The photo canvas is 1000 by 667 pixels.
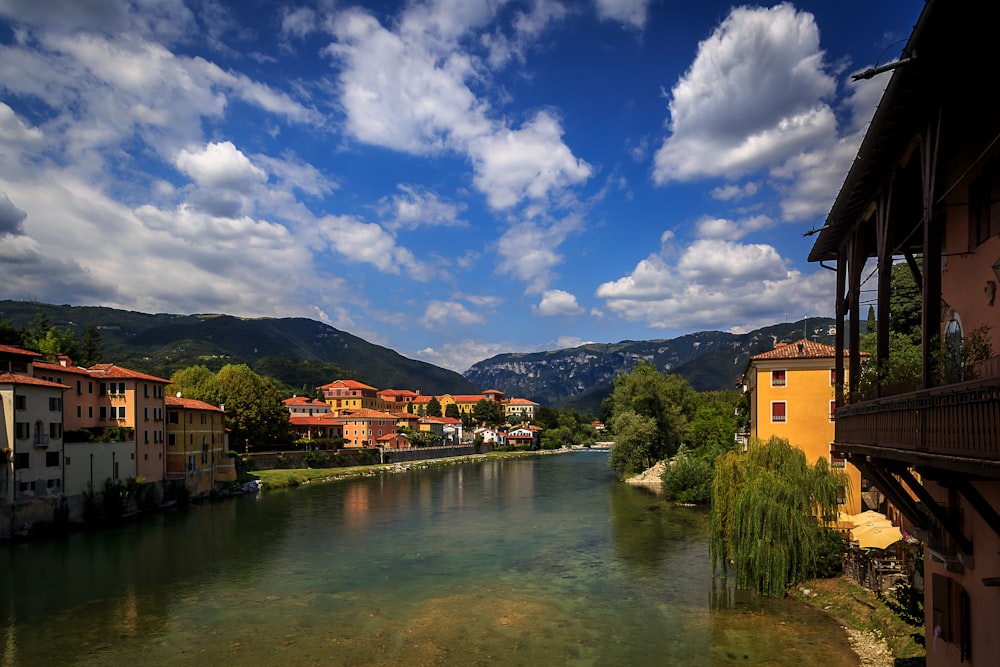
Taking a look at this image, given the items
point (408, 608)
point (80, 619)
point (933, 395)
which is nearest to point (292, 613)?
point (408, 608)

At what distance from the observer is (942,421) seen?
6.66 m

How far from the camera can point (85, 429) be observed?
41.7 meters

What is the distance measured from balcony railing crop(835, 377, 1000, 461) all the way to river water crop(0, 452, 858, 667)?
1073 centimetres

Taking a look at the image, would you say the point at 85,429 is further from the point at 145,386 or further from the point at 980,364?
the point at 980,364

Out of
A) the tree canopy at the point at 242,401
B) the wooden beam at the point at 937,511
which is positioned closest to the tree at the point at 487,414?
the tree canopy at the point at 242,401

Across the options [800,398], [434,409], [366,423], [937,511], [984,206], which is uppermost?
[984,206]

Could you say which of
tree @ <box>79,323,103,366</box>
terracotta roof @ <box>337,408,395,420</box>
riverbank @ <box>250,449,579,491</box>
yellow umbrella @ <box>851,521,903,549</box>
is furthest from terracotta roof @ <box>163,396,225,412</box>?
yellow umbrella @ <box>851,521,903,549</box>

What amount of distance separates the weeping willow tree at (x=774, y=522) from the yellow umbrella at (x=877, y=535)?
3.63ft

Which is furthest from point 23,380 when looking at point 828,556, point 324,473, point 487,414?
point 487,414

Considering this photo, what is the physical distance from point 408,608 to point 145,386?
36.3m

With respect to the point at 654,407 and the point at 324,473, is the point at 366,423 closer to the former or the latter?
the point at 324,473

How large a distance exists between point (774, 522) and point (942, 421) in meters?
16.4

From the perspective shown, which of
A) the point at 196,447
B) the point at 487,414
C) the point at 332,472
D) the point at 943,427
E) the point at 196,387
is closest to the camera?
the point at 943,427

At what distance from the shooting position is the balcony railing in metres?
5.65
